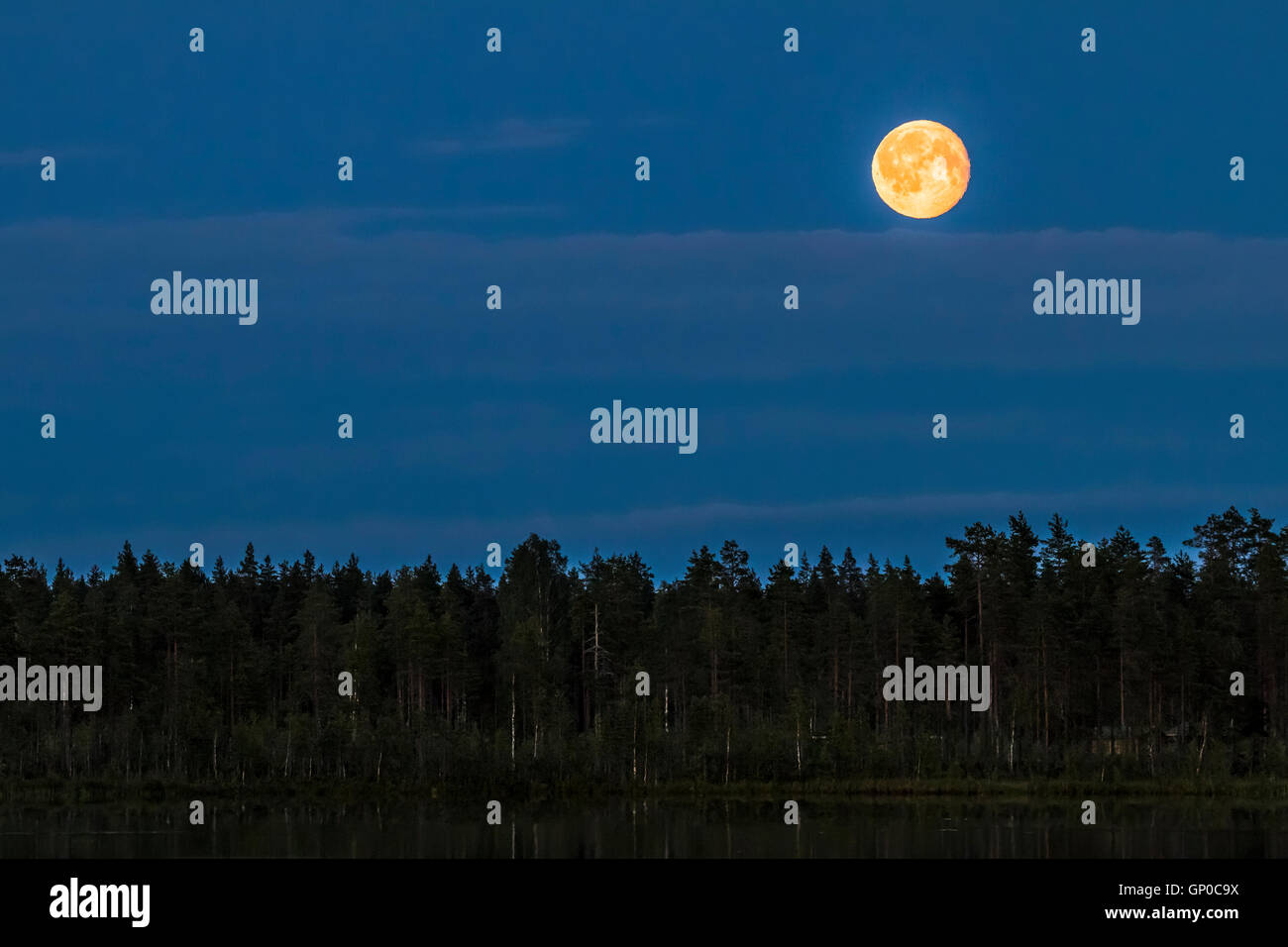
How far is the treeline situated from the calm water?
11.0 m

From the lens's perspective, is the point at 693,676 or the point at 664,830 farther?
the point at 693,676

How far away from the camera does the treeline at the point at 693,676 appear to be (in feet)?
371

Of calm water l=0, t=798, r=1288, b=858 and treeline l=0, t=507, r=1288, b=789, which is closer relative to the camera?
calm water l=0, t=798, r=1288, b=858

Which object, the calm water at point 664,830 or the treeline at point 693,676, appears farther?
the treeline at point 693,676

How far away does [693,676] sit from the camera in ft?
425

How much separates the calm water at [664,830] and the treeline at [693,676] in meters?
11.0

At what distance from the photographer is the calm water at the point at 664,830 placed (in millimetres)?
71250

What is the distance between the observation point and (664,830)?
270 feet

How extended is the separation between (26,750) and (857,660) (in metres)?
65.1

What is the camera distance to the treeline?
112938 mm

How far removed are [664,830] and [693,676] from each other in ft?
156

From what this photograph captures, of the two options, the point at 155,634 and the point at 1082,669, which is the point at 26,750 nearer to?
the point at 155,634

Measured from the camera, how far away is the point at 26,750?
117 meters
